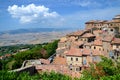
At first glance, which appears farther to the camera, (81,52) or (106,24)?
(106,24)

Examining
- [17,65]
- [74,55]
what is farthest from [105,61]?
[17,65]

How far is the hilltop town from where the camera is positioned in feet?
130

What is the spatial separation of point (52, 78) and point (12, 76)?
4.15 metres

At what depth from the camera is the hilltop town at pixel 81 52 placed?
3970 centimetres

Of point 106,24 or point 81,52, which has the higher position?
point 106,24

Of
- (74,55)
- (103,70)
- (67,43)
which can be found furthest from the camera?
(67,43)

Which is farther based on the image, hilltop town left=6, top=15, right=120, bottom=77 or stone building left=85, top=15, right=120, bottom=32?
stone building left=85, top=15, right=120, bottom=32

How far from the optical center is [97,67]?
103ft

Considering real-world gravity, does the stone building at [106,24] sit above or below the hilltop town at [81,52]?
above

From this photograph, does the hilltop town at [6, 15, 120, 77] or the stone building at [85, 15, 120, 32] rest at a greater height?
the stone building at [85, 15, 120, 32]

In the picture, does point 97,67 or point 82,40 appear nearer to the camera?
point 97,67

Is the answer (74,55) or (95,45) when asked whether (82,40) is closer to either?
(95,45)

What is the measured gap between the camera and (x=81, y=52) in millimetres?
50656

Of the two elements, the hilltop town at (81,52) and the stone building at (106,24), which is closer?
the hilltop town at (81,52)
